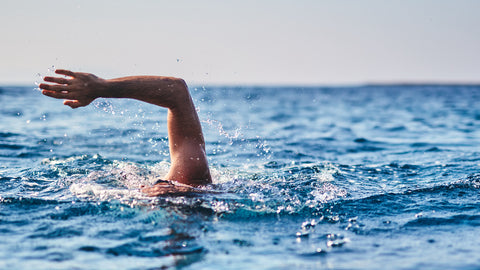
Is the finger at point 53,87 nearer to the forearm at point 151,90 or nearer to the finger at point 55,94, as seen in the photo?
the finger at point 55,94

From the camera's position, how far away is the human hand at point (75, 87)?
4000 millimetres

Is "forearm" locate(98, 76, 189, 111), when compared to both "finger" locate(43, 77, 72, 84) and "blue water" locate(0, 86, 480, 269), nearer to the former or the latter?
"finger" locate(43, 77, 72, 84)

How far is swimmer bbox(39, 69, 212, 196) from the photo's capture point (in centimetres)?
406

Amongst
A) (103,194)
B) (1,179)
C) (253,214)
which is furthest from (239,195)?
(1,179)

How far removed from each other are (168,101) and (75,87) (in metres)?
0.94

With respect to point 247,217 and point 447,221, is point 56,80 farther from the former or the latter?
point 447,221

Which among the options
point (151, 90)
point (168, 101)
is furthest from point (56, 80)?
point (168, 101)

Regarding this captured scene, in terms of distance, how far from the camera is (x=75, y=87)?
4047 millimetres

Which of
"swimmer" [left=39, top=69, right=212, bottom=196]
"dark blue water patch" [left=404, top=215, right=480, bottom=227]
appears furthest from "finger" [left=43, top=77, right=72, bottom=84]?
"dark blue water patch" [left=404, top=215, right=480, bottom=227]

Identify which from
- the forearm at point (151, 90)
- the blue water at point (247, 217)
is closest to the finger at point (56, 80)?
the forearm at point (151, 90)

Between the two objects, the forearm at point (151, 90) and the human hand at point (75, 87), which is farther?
the forearm at point (151, 90)

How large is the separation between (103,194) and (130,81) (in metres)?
1.41

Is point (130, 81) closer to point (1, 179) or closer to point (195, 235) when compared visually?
point (195, 235)

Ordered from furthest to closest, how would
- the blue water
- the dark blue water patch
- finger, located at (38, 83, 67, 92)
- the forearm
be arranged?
1. the dark blue water patch
2. the forearm
3. finger, located at (38, 83, 67, 92)
4. the blue water
